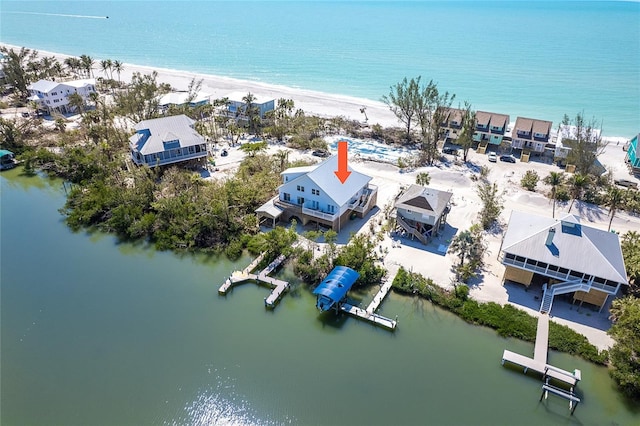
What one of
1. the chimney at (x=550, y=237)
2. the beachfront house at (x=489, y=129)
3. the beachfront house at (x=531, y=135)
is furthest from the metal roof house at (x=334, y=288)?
the beachfront house at (x=531, y=135)

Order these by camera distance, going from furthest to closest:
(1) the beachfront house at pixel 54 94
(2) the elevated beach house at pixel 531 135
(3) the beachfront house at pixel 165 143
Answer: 1. (1) the beachfront house at pixel 54 94
2. (2) the elevated beach house at pixel 531 135
3. (3) the beachfront house at pixel 165 143

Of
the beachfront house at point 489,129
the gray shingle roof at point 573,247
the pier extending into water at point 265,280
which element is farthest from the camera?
the beachfront house at point 489,129

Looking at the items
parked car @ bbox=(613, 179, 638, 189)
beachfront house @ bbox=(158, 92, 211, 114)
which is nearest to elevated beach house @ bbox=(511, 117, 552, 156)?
parked car @ bbox=(613, 179, 638, 189)

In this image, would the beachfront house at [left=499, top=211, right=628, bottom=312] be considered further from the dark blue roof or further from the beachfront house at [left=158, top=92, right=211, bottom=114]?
the beachfront house at [left=158, top=92, right=211, bottom=114]

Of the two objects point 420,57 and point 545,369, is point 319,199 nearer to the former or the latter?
point 545,369

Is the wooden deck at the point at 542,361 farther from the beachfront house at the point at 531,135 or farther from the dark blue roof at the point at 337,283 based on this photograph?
the beachfront house at the point at 531,135

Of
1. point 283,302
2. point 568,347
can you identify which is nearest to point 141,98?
point 283,302

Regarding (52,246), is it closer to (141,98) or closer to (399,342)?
(141,98)
